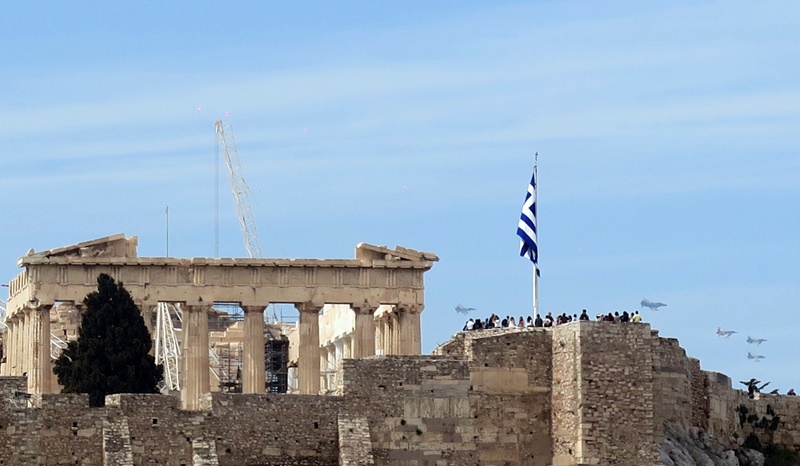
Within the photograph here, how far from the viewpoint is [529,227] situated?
298ft

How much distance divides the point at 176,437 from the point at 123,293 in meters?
18.5

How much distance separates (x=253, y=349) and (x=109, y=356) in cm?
2189

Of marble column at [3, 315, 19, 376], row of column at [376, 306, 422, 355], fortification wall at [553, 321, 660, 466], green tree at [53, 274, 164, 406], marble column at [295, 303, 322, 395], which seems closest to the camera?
fortification wall at [553, 321, 660, 466]

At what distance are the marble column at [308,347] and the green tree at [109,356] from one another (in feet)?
55.1

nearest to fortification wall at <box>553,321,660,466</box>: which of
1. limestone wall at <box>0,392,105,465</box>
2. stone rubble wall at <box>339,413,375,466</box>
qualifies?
stone rubble wall at <box>339,413,375,466</box>

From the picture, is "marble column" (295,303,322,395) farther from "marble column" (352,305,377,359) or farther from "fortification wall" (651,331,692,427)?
"fortification wall" (651,331,692,427)

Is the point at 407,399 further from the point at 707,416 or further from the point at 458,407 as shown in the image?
the point at 707,416

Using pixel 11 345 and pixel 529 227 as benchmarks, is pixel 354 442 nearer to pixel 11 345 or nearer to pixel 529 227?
pixel 529 227

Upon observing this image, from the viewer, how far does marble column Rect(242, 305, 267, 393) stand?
114 meters

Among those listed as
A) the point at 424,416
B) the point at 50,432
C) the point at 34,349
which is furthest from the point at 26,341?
the point at 50,432

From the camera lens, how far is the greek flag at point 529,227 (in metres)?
90.2

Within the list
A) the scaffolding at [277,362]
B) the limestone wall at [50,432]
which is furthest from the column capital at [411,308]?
the limestone wall at [50,432]

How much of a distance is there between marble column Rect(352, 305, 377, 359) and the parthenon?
38 millimetres

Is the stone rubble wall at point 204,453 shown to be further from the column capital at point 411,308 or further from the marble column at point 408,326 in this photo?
the column capital at point 411,308
